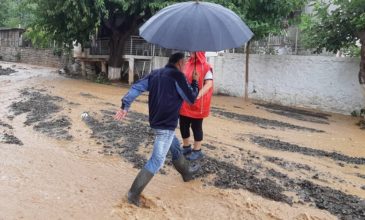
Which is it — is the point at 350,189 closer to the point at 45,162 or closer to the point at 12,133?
the point at 45,162

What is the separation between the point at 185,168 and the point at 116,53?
1549cm

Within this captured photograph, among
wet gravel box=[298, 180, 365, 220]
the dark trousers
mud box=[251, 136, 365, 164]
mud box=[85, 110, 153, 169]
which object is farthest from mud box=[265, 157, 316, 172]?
mud box=[85, 110, 153, 169]

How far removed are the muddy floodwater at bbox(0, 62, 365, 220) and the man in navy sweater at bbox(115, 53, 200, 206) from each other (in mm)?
429

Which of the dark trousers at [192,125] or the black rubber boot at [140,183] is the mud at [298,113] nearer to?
the dark trousers at [192,125]

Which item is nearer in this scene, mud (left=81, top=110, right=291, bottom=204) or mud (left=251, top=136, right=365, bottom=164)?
mud (left=81, top=110, right=291, bottom=204)

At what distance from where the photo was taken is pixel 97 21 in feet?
55.2

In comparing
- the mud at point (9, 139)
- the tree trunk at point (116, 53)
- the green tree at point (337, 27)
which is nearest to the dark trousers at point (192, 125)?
the mud at point (9, 139)

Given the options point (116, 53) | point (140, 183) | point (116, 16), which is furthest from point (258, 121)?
point (116, 16)

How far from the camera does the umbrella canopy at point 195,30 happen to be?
416 cm

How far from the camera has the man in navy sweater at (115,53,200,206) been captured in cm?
425

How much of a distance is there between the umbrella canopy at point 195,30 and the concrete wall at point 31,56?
2618cm

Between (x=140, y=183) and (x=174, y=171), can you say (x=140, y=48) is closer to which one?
(x=174, y=171)


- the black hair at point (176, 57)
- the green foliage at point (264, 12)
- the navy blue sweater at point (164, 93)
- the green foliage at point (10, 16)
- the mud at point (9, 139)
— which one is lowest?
the mud at point (9, 139)

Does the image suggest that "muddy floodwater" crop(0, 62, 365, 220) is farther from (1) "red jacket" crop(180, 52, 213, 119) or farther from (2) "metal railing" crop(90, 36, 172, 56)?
(2) "metal railing" crop(90, 36, 172, 56)
